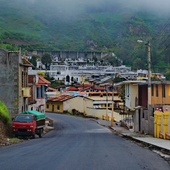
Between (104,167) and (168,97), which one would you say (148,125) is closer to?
(168,97)

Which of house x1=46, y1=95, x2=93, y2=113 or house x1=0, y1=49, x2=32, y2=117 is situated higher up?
house x1=0, y1=49, x2=32, y2=117

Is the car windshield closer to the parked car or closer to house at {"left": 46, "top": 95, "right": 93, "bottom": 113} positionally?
the parked car

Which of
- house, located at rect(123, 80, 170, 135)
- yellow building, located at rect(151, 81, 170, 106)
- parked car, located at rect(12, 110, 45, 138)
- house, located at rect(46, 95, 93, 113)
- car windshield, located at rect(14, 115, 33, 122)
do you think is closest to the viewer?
parked car, located at rect(12, 110, 45, 138)

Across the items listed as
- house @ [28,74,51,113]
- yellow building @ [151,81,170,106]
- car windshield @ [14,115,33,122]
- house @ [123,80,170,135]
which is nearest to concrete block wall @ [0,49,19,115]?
house @ [28,74,51,113]

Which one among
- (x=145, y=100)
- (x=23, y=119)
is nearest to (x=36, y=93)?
(x=145, y=100)

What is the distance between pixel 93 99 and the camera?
89562mm

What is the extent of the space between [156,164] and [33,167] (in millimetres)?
4525

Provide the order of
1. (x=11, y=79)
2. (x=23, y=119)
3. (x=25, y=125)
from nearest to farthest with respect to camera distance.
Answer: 1. (x=25, y=125)
2. (x=23, y=119)
3. (x=11, y=79)

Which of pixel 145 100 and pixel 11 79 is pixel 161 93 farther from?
pixel 11 79

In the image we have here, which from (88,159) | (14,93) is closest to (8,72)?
(14,93)

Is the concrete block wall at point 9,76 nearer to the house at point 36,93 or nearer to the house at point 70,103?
the house at point 36,93

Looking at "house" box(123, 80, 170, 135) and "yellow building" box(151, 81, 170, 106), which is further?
"yellow building" box(151, 81, 170, 106)

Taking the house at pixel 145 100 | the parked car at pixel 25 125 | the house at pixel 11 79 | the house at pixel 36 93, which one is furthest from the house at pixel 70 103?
the parked car at pixel 25 125

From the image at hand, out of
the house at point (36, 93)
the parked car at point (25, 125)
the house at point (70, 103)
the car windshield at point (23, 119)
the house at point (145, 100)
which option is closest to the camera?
the parked car at point (25, 125)
